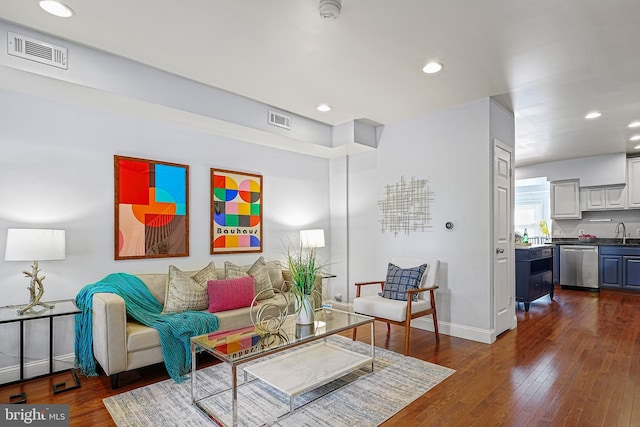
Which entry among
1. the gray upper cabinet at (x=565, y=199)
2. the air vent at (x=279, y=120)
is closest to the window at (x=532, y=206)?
the gray upper cabinet at (x=565, y=199)

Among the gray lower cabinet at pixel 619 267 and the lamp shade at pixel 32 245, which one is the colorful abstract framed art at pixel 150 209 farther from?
the gray lower cabinet at pixel 619 267

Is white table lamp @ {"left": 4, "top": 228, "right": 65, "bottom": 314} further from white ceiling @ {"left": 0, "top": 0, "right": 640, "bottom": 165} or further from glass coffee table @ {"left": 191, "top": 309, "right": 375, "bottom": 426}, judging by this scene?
white ceiling @ {"left": 0, "top": 0, "right": 640, "bottom": 165}

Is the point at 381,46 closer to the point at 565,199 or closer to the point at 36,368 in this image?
the point at 36,368

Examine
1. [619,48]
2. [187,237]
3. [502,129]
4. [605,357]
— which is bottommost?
[605,357]

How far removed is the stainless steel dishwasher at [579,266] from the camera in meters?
6.62

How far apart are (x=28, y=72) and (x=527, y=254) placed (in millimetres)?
5883

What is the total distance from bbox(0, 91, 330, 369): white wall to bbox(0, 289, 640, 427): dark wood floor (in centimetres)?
78

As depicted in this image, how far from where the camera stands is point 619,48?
8.75 feet

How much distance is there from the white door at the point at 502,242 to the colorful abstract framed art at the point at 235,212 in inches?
111

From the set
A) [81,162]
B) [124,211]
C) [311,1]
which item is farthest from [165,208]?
[311,1]

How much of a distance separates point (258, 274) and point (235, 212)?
2.80 ft

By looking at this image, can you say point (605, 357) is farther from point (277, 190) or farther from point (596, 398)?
point (277, 190)

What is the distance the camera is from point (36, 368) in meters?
2.81

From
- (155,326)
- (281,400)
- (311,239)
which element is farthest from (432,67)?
(155,326)
